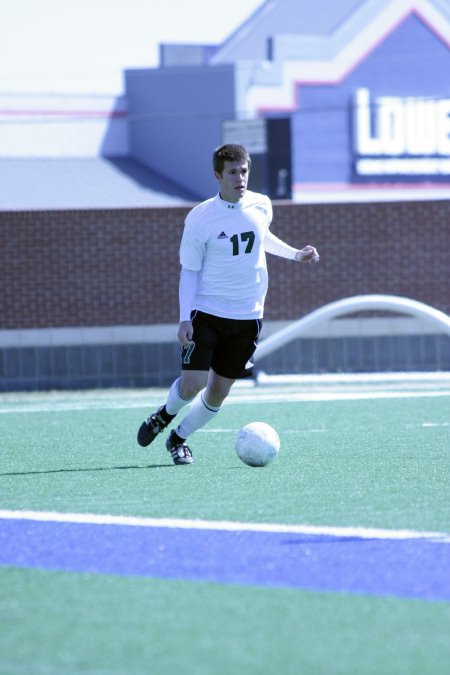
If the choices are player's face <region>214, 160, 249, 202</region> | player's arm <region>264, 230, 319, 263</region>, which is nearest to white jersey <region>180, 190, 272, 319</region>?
player's face <region>214, 160, 249, 202</region>

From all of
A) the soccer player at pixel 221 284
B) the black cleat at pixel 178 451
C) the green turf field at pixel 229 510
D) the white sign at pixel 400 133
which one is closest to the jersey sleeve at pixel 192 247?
the soccer player at pixel 221 284

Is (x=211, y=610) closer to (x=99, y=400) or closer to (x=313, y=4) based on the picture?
(x=99, y=400)

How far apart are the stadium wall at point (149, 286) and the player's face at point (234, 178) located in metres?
9.67

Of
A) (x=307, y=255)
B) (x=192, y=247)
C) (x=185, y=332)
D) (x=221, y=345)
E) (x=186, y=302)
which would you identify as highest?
(x=192, y=247)

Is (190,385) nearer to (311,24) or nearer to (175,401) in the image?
(175,401)

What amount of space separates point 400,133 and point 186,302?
3958cm

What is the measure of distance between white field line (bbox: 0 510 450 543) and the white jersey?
2289 millimetres

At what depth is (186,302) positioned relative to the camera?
30.9 ft

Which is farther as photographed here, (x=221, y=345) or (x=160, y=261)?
(x=160, y=261)

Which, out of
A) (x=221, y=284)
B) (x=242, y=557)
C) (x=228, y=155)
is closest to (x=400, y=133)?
(x=221, y=284)

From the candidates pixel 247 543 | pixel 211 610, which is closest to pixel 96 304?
pixel 247 543

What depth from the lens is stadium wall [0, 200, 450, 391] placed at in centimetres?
1898

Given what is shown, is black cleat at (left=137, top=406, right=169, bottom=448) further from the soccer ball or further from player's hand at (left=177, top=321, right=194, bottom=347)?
player's hand at (left=177, top=321, right=194, bottom=347)

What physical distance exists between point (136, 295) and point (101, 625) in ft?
47.1
